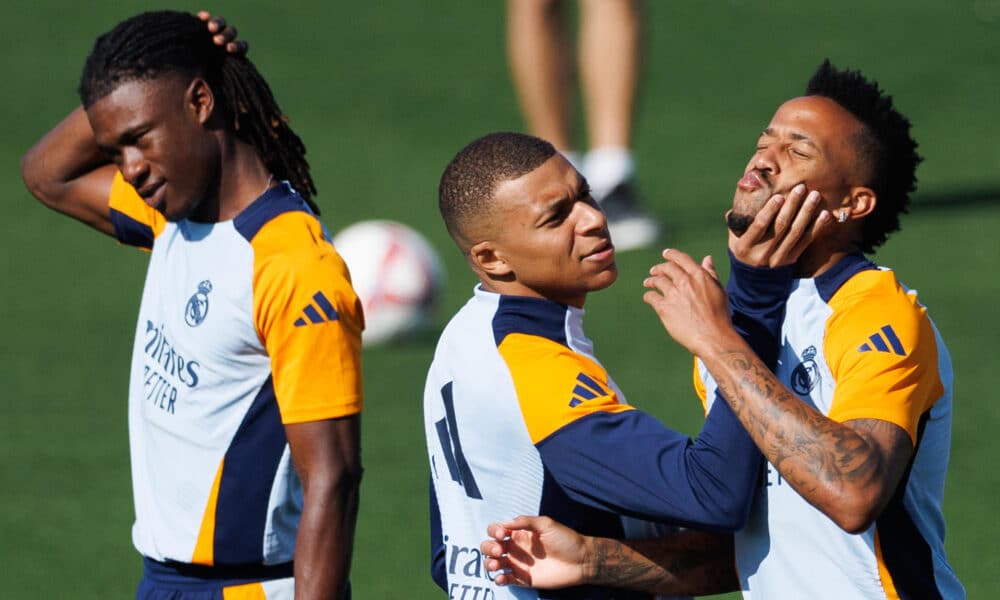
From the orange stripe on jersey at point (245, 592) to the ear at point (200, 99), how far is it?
1.03 m

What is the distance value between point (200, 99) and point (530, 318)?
0.98 m

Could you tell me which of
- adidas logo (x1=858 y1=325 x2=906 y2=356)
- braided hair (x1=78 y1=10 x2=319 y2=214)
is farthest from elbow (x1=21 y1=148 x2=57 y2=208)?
adidas logo (x1=858 y1=325 x2=906 y2=356)

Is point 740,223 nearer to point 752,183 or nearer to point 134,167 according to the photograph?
point 752,183

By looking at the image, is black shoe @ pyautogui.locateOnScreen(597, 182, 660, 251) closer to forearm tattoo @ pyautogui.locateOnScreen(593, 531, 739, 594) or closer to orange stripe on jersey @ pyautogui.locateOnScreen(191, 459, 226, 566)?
orange stripe on jersey @ pyautogui.locateOnScreen(191, 459, 226, 566)

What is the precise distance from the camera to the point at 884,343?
10.4 ft

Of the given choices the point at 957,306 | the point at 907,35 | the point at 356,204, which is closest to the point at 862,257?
the point at 957,306

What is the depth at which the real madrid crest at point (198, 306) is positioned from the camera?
12.2 feet

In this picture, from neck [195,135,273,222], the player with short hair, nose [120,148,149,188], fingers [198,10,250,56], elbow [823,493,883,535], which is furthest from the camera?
fingers [198,10,250,56]

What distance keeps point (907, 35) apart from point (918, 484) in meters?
11.6

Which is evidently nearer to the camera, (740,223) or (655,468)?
(655,468)

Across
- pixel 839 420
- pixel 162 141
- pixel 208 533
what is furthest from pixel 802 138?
pixel 208 533

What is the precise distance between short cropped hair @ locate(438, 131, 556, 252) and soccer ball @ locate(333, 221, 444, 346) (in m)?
4.77

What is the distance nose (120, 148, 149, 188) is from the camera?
369 cm

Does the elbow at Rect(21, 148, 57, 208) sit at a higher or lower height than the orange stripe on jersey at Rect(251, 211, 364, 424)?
higher
